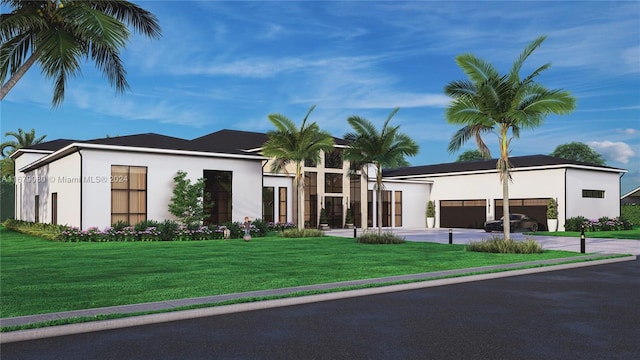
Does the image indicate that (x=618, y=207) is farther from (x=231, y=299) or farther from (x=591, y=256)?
(x=231, y=299)

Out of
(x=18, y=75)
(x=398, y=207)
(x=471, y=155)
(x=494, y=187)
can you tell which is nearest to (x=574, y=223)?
(x=494, y=187)

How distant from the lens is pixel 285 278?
1208cm

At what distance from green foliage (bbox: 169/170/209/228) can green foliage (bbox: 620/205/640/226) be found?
37.7 metres

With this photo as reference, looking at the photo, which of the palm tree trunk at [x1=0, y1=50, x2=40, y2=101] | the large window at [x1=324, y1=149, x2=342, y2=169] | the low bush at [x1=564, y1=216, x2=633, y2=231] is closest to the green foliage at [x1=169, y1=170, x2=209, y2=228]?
the palm tree trunk at [x1=0, y1=50, x2=40, y2=101]

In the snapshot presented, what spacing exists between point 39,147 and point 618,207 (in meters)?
49.4

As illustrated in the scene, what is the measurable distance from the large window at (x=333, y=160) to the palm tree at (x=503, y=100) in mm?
20602

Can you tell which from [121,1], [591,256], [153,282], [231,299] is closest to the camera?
[231,299]

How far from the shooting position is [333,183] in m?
40.7

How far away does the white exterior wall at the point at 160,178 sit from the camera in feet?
85.4

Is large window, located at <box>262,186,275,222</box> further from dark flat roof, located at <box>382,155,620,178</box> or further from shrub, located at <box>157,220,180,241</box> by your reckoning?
dark flat roof, located at <box>382,155,620,178</box>

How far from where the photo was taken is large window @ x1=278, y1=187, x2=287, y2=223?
36938mm

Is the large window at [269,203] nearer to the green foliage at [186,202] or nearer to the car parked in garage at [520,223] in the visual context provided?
the green foliage at [186,202]

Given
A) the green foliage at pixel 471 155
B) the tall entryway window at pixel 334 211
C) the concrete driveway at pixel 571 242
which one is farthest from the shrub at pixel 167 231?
the green foliage at pixel 471 155

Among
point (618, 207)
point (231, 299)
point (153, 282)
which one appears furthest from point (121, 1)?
point (618, 207)
